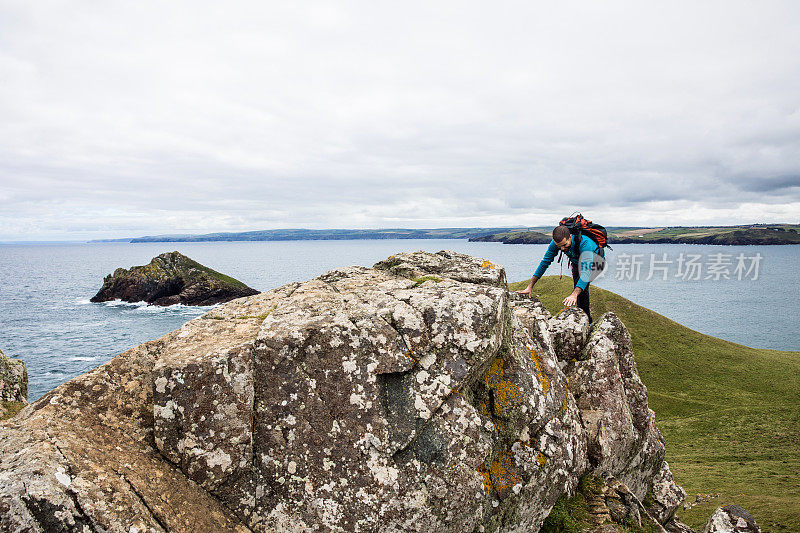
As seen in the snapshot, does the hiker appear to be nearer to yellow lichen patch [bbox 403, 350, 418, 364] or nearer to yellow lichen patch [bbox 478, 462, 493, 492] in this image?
yellow lichen patch [bbox 403, 350, 418, 364]

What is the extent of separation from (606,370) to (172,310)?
4480 inches

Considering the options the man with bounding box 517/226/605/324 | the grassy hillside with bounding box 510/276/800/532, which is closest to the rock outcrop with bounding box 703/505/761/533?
the grassy hillside with bounding box 510/276/800/532

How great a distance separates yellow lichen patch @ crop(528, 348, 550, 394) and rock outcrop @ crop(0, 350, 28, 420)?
13.7 m

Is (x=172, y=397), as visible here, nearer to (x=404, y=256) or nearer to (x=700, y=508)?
(x=404, y=256)

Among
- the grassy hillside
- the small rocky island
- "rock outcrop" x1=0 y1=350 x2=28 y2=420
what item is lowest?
the grassy hillside

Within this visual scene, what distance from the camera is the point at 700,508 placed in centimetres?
2567

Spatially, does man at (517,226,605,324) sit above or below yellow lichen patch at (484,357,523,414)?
above

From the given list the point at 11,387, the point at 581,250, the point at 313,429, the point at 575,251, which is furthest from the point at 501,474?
the point at 11,387

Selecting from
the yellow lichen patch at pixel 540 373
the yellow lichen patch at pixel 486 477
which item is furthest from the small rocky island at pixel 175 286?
the yellow lichen patch at pixel 486 477

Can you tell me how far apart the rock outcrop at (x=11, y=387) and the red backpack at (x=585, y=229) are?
56.4ft

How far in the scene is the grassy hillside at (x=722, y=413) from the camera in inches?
1158

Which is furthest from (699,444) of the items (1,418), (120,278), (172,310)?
(120,278)

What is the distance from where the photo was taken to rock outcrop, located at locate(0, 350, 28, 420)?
36.1 ft

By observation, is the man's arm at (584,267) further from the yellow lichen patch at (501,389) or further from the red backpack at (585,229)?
the yellow lichen patch at (501,389)
